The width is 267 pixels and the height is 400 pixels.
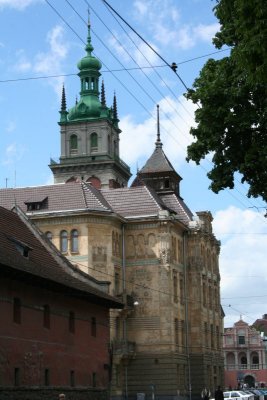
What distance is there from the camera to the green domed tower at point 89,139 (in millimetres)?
111375

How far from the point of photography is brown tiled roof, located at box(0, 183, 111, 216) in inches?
2702

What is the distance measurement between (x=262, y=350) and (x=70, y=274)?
97.0 meters

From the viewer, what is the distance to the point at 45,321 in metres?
38.5

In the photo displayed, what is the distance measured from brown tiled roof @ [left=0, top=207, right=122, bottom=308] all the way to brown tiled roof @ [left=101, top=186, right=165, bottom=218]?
25820mm

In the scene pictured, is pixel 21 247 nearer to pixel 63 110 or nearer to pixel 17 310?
pixel 17 310

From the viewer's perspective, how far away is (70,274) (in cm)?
4428

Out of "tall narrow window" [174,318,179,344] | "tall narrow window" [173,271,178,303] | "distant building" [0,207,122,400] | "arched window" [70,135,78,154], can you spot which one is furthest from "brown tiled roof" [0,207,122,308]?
"arched window" [70,135,78,154]

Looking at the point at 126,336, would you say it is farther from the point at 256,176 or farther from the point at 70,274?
the point at 256,176

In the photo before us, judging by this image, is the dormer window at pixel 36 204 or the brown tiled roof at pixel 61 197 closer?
the brown tiled roof at pixel 61 197

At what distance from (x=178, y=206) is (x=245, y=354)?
210 ft

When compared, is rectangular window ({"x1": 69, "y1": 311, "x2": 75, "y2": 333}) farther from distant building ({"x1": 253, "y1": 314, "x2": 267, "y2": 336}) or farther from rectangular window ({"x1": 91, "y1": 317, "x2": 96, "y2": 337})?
distant building ({"x1": 253, "y1": 314, "x2": 267, "y2": 336})

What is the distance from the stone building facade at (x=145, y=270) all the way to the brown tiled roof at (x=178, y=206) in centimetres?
11

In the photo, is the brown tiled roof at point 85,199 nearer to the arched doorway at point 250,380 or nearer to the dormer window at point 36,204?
the dormer window at point 36,204

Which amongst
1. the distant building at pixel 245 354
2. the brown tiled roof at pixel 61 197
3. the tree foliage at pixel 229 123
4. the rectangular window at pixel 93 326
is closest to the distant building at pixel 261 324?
the distant building at pixel 245 354
